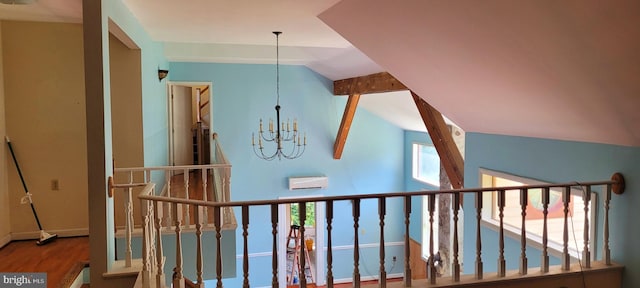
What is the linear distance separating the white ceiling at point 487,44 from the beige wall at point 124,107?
44 centimetres

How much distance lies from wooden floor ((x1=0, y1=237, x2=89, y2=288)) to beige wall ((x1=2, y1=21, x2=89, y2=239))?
241mm

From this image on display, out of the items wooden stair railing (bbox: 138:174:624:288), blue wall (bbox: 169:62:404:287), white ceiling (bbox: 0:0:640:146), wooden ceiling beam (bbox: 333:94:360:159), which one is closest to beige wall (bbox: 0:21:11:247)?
white ceiling (bbox: 0:0:640:146)

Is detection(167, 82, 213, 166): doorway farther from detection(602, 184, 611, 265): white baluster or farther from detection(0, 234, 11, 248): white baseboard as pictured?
detection(602, 184, 611, 265): white baluster

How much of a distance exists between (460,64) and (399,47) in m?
0.57

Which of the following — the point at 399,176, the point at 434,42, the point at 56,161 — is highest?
the point at 434,42

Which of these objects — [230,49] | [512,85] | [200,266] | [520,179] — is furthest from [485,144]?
[230,49]

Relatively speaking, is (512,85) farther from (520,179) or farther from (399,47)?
(520,179)

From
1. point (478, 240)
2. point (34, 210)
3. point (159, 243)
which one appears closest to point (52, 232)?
point (34, 210)

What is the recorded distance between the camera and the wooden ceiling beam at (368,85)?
593cm

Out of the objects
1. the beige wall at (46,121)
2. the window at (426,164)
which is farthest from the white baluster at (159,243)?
the window at (426,164)

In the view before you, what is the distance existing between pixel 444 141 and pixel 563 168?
1.71 m

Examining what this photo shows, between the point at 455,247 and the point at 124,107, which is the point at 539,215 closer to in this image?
the point at 455,247

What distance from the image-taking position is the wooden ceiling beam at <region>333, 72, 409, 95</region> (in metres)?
5.93

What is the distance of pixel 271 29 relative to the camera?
504 centimetres
